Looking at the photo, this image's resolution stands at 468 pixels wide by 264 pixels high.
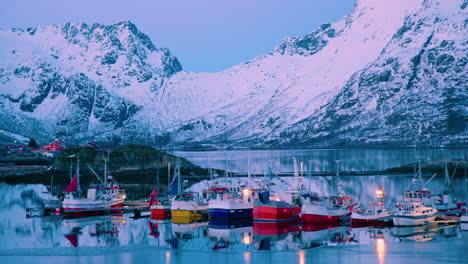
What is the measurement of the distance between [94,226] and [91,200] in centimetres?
921

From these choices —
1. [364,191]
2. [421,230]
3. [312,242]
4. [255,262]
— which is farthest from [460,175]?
[255,262]

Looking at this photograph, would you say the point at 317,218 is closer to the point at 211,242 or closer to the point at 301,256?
the point at 211,242

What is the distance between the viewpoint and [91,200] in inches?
2936

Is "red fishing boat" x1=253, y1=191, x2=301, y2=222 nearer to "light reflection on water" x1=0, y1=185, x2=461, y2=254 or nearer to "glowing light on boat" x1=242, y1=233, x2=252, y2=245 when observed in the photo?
"light reflection on water" x1=0, y1=185, x2=461, y2=254

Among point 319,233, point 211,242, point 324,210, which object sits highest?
point 324,210

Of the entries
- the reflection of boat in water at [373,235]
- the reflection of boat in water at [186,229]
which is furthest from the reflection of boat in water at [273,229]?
the reflection of boat in water at [373,235]

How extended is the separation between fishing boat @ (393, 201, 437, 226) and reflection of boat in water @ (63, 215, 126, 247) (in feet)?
81.9

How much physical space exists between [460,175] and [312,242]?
7639 centimetres

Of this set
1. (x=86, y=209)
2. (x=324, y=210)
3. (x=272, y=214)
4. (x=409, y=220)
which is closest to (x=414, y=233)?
(x=409, y=220)

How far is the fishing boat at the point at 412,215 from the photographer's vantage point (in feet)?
196

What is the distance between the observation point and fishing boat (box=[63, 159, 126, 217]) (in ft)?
241

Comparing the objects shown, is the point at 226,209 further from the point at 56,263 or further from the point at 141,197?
the point at 141,197

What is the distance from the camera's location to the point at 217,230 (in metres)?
60.2

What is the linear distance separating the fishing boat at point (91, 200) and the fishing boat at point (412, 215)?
1264 inches
